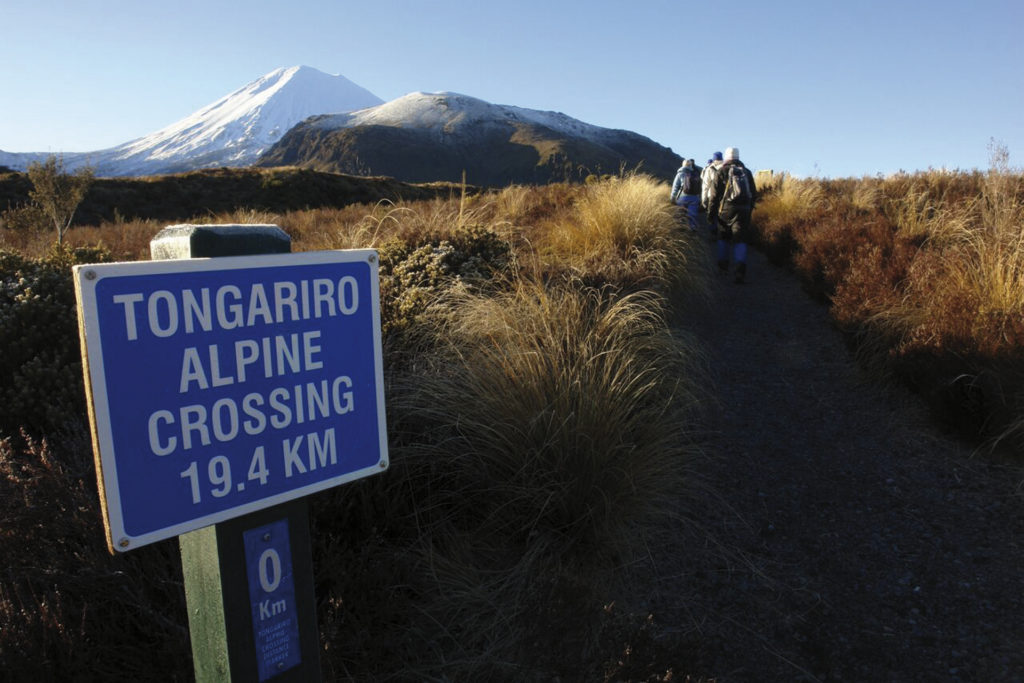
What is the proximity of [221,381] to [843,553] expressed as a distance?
3.08 m

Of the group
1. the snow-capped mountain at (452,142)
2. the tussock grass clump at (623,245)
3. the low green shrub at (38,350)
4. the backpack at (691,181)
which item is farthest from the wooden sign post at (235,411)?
the snow-capped mountain at (452,142)

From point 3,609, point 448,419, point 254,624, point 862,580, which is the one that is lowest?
point 862,580

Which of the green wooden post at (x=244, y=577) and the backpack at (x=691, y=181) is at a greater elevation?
the backpack at (x=691, y=181)

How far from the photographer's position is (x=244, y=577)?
1.21 meters

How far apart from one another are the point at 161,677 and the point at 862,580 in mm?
2831

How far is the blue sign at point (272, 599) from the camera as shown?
1231 mm

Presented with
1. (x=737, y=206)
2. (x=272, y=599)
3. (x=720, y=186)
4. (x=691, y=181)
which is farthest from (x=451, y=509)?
(x=691, y=181)

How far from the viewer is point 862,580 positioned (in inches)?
116

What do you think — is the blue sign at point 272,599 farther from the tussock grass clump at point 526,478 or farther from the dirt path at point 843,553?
the dirt path at point 843,553

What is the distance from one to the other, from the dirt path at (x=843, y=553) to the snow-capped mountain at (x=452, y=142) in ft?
377

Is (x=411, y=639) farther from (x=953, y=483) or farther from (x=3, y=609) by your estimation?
(x=953, y=483)

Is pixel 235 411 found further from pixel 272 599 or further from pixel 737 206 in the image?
pixel 737 206

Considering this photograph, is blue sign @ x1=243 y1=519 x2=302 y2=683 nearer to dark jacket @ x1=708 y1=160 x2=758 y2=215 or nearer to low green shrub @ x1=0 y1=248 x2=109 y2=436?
low green shrub @ x1=0 y1=248 x2=109 y2=436

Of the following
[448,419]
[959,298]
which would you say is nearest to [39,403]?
[448,419]
